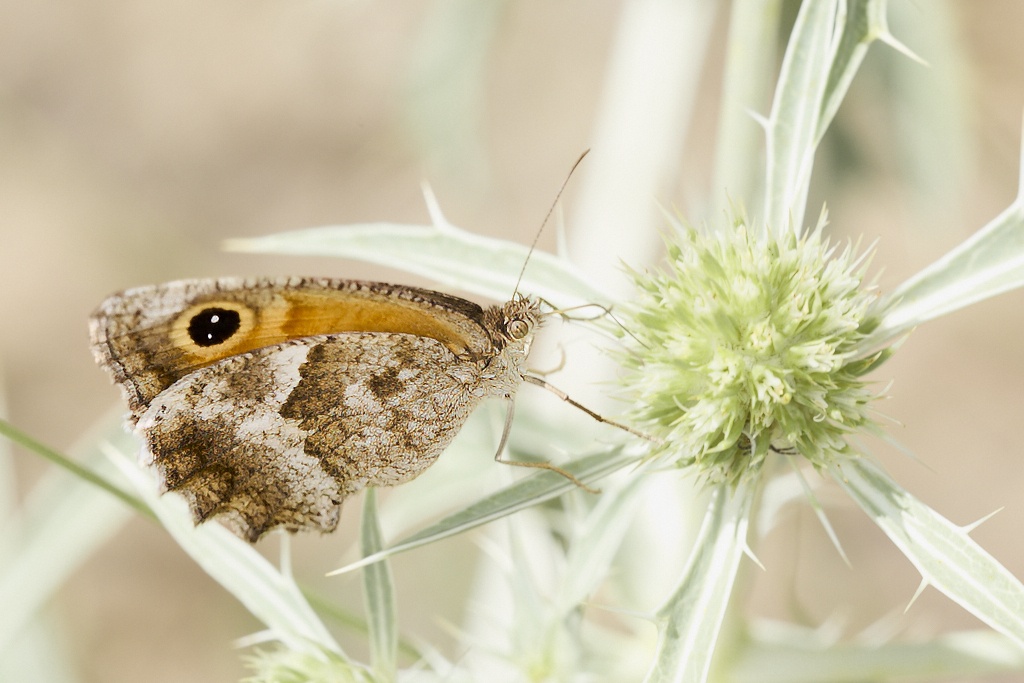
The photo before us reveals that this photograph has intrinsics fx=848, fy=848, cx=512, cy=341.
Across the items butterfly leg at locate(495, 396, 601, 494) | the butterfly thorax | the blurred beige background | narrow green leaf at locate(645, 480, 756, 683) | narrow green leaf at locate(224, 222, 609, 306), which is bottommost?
narrow green leaf at locate(645, 480, 756, 683)

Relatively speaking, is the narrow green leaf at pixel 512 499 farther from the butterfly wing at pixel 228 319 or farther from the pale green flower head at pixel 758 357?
the butterfly wing at pixel 228 319

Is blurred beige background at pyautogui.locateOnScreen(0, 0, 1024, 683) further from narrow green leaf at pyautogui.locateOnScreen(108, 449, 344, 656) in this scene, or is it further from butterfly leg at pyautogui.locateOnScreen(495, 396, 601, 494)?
narrow green leaf at pyautogui.locateOnScreen(108, 449, 344, 656)

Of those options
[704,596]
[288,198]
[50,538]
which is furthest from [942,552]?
[288,198]

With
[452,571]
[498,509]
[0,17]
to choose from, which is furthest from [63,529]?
[0,17]

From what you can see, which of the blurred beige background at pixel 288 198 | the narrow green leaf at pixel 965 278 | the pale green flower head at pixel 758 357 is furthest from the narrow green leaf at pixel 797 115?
the blurred beige background at pixel 288 198

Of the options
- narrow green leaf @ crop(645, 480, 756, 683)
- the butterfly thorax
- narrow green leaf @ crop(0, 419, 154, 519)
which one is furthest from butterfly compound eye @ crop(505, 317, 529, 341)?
narrow green leaf @ crop(0, 419, 154, 519)

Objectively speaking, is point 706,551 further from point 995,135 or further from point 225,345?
point 995,135
